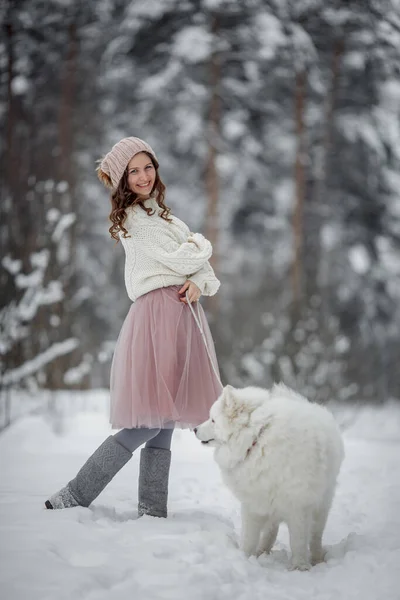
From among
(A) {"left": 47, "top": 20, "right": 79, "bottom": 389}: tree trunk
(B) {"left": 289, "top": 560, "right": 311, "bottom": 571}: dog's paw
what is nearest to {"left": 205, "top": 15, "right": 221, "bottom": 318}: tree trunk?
(A) {"left": 47, "top": 20, "right": 79, "bottom": 389}: tree trunk

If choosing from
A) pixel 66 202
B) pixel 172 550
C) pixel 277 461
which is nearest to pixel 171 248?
pixel 277 461

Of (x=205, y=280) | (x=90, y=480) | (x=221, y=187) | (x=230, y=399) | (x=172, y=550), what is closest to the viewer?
(x=172, y=550)

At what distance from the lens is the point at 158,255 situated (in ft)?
11.9

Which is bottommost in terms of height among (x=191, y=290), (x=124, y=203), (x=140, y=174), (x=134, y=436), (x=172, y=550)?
(x=172, y=550)

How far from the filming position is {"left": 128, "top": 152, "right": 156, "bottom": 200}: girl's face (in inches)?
145

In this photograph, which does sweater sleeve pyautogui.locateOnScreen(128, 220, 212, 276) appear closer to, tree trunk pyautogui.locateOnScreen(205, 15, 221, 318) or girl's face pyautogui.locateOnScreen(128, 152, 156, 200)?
girl's face pyautogui.locateOnScreen(128, 152, 156, 200)

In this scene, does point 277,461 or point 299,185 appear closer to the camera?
point 277,461

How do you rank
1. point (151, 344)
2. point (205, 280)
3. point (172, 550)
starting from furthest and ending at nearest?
point (205, 280) < point (151, 344) < point (172, 550)

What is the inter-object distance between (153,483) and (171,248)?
1.36 meters

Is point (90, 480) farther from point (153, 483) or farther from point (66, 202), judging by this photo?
point (66, 202)

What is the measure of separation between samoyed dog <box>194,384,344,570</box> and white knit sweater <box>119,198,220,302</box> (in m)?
0.76

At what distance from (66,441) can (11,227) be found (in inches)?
94.0

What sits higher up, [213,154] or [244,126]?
[244,126]

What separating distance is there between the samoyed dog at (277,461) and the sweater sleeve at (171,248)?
0.78 m
